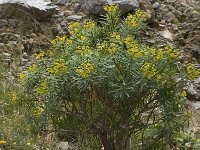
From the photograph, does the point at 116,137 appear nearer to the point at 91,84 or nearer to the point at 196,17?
the point at 91,84

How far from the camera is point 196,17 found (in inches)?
292

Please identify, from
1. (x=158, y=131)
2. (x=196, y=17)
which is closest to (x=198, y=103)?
(x=196, y=17)

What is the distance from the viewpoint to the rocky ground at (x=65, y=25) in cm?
626

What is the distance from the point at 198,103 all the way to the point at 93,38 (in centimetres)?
273

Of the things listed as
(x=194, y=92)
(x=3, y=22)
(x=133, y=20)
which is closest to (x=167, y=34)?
(x=194, y=92)

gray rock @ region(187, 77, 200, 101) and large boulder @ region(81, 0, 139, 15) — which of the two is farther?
large boulder @ region(81, 0, 139, 15)

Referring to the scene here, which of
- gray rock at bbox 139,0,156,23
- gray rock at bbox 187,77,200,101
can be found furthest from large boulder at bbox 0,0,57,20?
gray rock at bbox 187,77,200,101

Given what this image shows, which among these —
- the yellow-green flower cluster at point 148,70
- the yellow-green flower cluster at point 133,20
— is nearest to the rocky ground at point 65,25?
the yellow-green flower cluster at point 133,20

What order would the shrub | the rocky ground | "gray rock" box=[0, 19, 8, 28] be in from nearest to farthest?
the shrub < the rocky ground < "gray rock" box=[0, 19, 8, 28]

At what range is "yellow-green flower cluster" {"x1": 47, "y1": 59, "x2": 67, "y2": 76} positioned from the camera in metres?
3.07

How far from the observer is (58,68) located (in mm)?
3076

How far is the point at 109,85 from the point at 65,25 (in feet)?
12.7

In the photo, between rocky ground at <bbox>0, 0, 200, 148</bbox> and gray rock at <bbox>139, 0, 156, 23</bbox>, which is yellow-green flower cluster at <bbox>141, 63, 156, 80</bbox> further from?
gray rock at <bbox>139, 0, 156, 23</bbox>

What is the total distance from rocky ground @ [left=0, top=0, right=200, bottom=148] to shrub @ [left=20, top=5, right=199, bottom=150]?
7.69 feet
